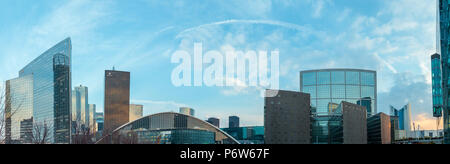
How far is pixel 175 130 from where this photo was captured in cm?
13138

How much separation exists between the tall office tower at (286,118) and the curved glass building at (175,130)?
42575mm

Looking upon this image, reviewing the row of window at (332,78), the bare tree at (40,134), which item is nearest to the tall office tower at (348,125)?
the row of window at (332,78)

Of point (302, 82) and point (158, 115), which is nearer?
point (158, 115)

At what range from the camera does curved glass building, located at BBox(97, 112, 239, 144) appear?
130000 mm

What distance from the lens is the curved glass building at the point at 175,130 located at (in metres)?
130

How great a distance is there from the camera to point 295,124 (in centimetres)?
8531

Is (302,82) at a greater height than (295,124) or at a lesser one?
greater

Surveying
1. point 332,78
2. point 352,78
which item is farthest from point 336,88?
point 352,78

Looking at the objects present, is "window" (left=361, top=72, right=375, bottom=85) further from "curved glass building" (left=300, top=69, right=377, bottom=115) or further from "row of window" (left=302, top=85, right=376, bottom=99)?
"row of window" (left=302, top=85, right=376, bottom=99)

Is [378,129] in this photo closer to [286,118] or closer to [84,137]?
[286,118]

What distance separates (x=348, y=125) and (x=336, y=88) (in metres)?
70.6
